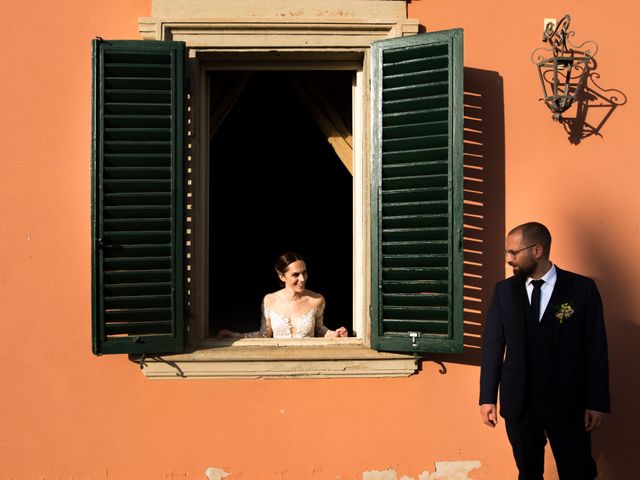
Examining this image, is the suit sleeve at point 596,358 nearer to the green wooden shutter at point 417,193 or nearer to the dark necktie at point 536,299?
the dark necktie at point 536,299

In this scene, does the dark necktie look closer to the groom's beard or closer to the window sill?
the groom's beard

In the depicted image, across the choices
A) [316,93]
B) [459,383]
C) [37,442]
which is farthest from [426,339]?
[37,442]

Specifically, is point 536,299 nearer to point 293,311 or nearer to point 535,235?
point 535,235

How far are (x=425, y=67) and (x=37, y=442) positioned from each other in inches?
120

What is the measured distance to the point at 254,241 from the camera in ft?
28.3

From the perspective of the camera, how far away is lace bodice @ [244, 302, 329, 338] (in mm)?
5383

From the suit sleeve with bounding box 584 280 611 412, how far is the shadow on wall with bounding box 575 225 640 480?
873 mm

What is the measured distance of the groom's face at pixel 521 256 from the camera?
14.2ft

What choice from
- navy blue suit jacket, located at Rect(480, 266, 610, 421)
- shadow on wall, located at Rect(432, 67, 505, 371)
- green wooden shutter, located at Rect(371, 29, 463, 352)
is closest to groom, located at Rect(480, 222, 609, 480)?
navy blue suit jacket, located at Rect(480, 266, 610, 421)

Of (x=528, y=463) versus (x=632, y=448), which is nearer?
(x=528, y=463)

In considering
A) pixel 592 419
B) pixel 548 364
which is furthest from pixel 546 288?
pixel 592 419

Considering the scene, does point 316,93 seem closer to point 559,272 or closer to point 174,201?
point 174,201

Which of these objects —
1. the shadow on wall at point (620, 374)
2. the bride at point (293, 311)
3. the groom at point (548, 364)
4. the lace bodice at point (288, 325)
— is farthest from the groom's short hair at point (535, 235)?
the lace bodice at point (288, 325)

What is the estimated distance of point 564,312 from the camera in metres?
4.23
